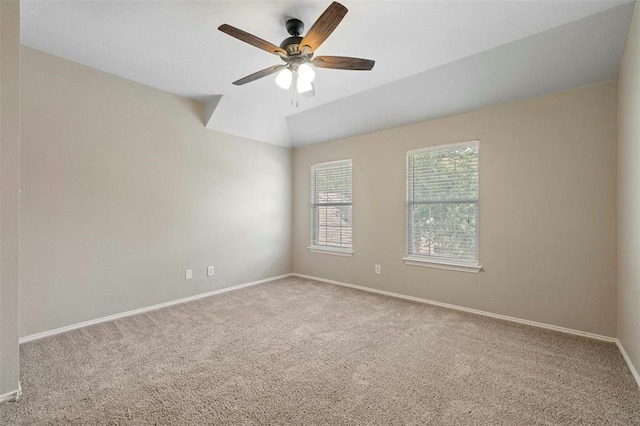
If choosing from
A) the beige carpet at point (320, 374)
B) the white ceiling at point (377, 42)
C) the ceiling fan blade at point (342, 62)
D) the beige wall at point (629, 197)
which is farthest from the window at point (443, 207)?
the ceiling fan blade at point (342, 62)

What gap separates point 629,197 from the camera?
2.14 meters

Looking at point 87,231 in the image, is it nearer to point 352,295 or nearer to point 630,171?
point 352,295

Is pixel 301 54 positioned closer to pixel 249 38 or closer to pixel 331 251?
pixel 249 38

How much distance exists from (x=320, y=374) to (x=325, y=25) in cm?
237

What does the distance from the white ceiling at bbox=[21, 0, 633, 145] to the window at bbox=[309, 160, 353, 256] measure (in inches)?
59.5

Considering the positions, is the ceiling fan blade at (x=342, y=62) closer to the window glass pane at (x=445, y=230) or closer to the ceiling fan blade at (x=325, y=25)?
the ceiling fan blade at (x=325, y=25)

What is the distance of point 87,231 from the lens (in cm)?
295

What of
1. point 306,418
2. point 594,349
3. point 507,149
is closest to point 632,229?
point 594,349

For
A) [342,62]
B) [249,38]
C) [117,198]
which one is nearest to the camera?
[249,38]

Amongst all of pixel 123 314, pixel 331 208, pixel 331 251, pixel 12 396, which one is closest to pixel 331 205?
pixel 331 208

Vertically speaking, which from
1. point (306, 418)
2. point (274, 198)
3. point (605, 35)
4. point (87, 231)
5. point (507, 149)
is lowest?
point (306, 418)

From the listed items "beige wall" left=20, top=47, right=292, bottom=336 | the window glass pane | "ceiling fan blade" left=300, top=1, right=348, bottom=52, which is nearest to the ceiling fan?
"ceiling fan blade" left=300, top=1, right=348, bottom=52

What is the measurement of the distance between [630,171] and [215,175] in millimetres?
4291

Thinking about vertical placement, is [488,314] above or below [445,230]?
below
